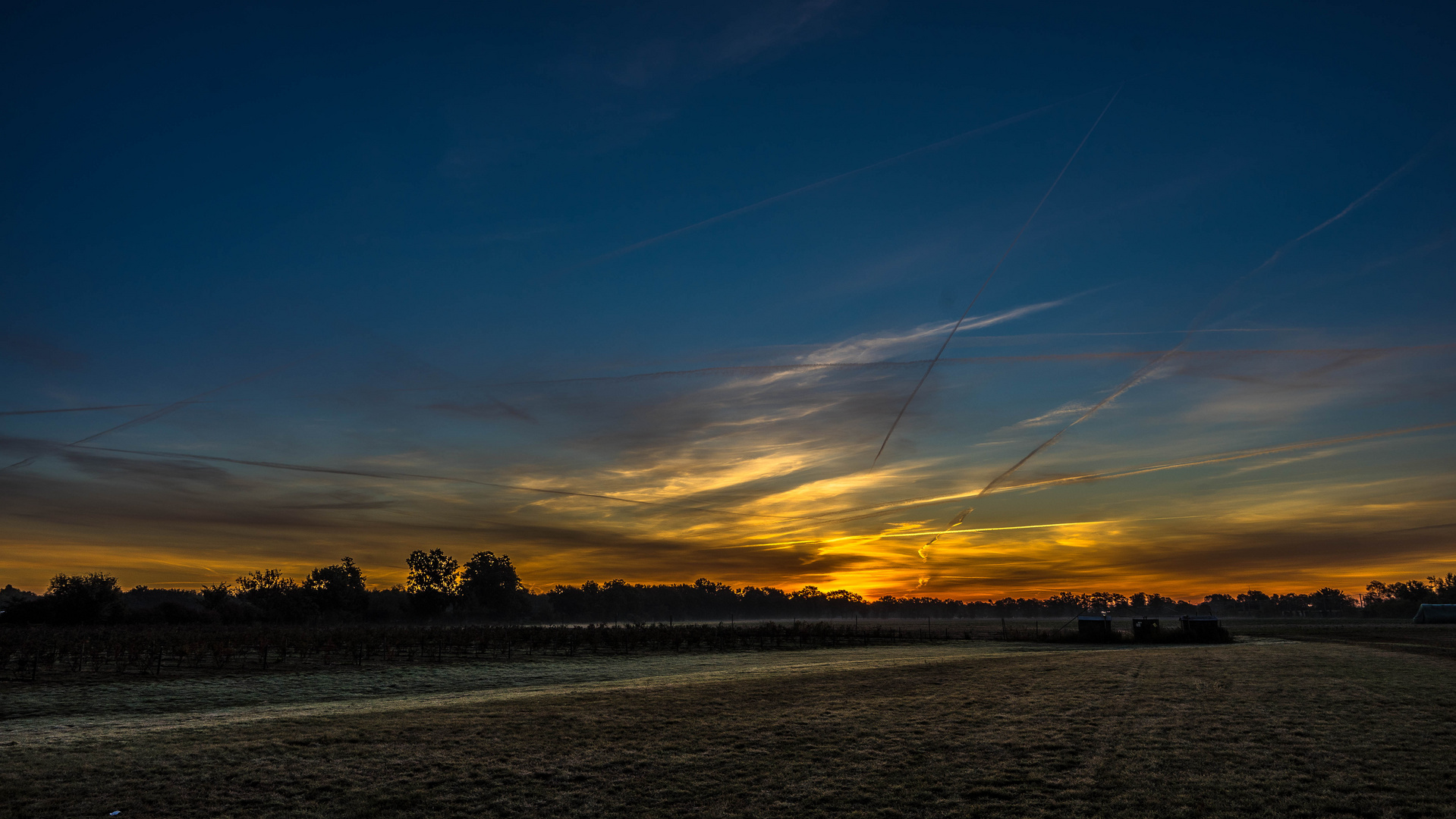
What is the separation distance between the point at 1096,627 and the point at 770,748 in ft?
197

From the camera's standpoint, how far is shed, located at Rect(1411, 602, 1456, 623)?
313 ft

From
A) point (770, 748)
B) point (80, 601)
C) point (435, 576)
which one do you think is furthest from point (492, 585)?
point (770, 748)

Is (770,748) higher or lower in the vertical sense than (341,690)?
higher

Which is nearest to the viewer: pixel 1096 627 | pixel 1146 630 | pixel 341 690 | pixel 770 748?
pixel 770 748

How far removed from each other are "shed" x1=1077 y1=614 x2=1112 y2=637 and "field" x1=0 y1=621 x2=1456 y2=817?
36.3 m

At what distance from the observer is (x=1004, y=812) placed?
1091cm

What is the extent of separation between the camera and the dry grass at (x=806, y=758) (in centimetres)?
1156

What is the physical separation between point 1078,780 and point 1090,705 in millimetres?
9173

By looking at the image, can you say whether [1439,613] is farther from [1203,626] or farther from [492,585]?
[492,585]

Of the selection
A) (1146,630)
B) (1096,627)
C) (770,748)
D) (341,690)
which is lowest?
(1146,630)

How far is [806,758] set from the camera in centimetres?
1459

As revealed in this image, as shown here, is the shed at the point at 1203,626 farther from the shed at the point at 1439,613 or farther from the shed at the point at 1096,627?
the shed at the point at 1439,613

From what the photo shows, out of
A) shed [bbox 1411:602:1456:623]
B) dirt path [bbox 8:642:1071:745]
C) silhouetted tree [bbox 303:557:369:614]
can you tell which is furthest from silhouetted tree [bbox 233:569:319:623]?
shed [bbox 1411:602:1456:623]

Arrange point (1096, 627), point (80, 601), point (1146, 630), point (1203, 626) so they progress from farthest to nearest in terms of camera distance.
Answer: point (80, 601) < point (1096, 627) < point (1146, 630) < point (1203, 626)
